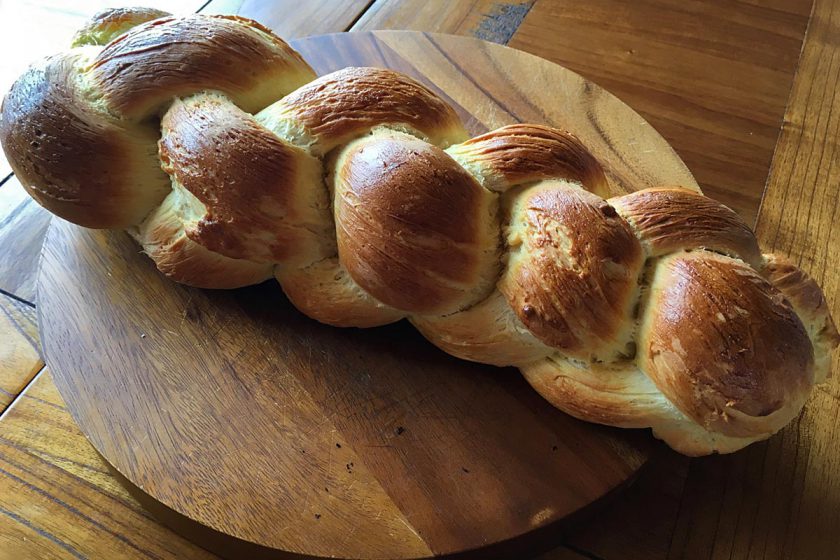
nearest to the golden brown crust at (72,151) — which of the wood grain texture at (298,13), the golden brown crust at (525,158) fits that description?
the golden brown crust at (525,158)

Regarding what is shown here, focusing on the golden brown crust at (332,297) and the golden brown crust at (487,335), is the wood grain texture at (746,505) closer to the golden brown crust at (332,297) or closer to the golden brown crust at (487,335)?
the golden brown crust at (487,335)

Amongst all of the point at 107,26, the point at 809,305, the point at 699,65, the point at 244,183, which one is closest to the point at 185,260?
the point at 244,183

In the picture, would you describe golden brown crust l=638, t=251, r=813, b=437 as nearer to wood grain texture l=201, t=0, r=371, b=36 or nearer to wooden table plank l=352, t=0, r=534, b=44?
wooden table plank l=352, t=0, r=534, b=44

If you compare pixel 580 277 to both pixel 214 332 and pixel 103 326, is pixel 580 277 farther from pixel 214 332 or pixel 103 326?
pixel 103 326

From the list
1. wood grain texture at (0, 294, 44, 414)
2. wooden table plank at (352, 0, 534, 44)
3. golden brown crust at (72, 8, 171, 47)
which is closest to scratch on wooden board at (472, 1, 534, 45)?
wooden table plank at (352, 0, 534, 44)

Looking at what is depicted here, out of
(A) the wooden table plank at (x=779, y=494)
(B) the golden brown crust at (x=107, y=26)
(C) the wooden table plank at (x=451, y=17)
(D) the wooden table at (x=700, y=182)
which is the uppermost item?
(B) the golden brown crust at (x=107, y=26)

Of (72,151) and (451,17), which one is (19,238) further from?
(451,17)

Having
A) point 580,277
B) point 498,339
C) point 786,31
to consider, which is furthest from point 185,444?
point 786,31
